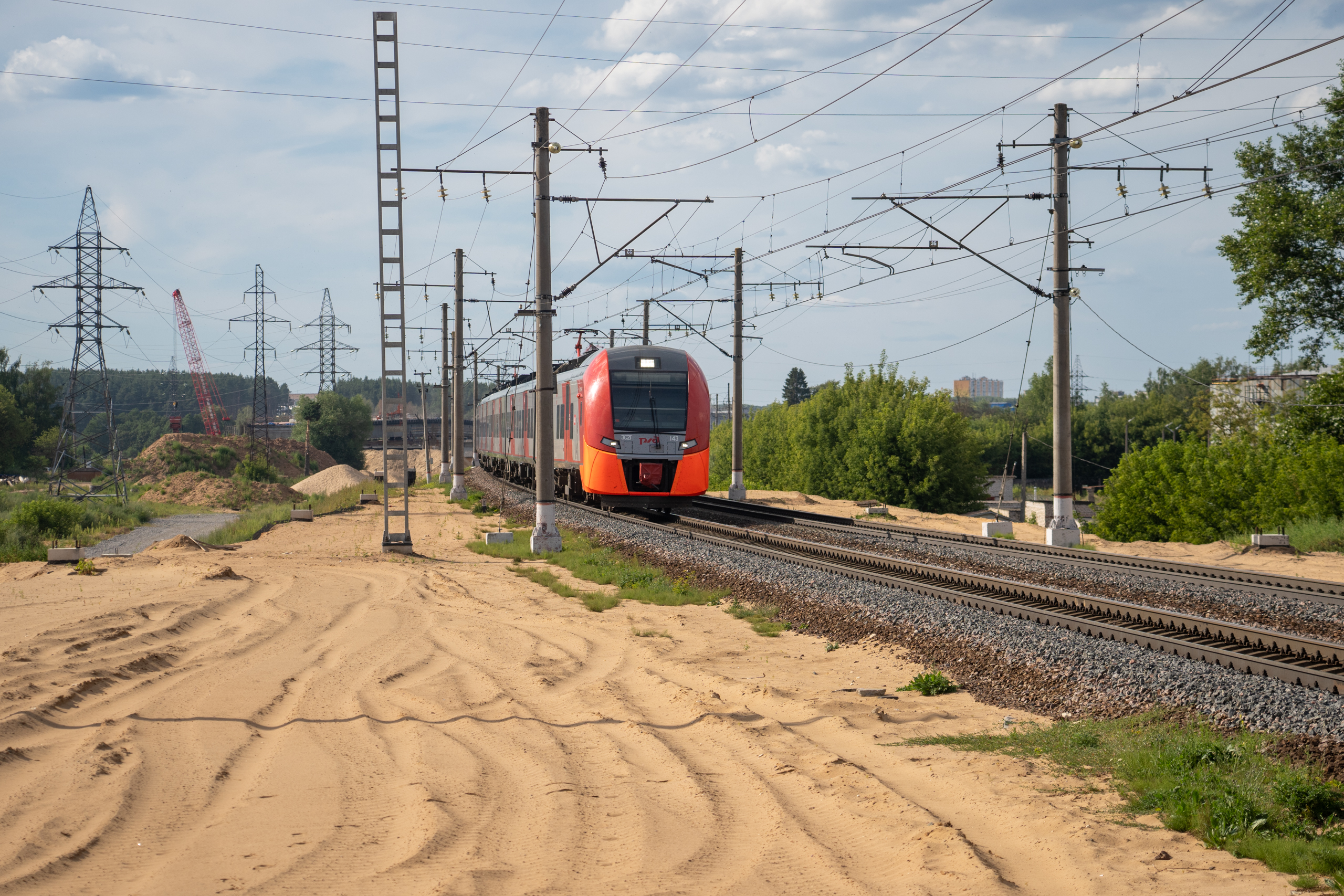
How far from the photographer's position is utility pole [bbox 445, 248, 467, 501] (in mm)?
38938

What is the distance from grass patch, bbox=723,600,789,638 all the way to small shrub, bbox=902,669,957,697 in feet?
9.36

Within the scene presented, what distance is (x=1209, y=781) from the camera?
5.87 m

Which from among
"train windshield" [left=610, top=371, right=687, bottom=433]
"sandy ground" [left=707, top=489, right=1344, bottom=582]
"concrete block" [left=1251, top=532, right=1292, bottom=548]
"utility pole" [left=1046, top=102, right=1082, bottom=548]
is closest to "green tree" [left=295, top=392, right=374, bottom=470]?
"sandy ground" [left=707, top=489, right=1344, bottom=582]

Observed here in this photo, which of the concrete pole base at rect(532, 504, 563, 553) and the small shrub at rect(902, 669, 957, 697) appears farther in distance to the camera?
the concrete pole base at rect(532, 504, 563, 553)

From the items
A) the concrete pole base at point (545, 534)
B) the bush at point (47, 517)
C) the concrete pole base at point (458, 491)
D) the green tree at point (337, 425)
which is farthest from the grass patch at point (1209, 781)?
the green tree at point (337, 425)

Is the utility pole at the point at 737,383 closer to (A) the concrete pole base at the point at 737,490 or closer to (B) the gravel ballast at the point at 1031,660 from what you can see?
(A) the concrete pole base at the point at 737,490

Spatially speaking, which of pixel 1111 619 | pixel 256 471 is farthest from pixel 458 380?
pixel 1111 619

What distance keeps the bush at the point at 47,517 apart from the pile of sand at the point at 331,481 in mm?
24591

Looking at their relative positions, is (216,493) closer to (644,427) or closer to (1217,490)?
(644,427)

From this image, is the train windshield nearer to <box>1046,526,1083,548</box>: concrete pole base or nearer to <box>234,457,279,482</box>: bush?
<box>1046,526,1083,548</box>: concrete pole base

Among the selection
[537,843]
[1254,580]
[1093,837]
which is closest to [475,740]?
[537,843]

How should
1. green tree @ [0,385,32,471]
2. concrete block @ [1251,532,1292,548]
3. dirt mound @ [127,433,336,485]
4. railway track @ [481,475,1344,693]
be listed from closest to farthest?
1. railway track @ [481,475,1344,693]
2. concrete block @ [1251,532,1292,548]
3. dirt mound @ [127,433,336,485]
4. green tree @ [0,385,32,471]

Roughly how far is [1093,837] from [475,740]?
13.3ft

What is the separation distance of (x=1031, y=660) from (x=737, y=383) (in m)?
26.5
